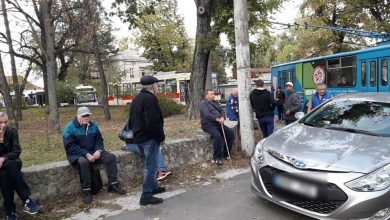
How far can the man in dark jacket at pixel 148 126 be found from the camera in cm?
505

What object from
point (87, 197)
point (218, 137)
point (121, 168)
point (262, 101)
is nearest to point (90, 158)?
point (87, 197)

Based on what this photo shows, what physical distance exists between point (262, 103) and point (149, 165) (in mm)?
3642

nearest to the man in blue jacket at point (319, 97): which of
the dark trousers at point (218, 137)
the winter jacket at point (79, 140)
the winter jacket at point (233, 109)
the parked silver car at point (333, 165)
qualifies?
the dark trousers at point (218, 137)

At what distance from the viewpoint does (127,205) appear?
528cm

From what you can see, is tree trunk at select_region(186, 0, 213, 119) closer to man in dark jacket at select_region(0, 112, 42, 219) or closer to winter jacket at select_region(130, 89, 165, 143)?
winter jacket at select_region(130, 89, 165, 143)

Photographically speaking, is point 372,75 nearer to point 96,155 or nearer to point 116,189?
point 116,189

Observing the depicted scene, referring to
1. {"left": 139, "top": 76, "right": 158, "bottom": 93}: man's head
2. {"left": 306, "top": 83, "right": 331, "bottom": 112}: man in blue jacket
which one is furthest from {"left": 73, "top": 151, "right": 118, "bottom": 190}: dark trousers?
{"left": 306, "top": 83, "right": 331, "bottom": 112}: man in blue jacket

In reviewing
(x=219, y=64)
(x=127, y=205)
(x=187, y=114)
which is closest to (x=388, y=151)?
(x=127, y=205)

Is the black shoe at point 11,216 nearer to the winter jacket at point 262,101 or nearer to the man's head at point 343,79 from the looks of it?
the winter jacket at point 262,101

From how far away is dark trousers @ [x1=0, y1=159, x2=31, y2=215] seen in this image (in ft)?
15.0

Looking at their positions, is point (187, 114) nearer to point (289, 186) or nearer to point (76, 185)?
point (76, 185)

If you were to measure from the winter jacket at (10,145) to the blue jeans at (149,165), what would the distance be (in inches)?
62.9

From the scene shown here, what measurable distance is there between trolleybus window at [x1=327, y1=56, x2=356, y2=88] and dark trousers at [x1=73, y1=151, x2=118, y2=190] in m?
11.1

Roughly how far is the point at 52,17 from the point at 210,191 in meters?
16.8
